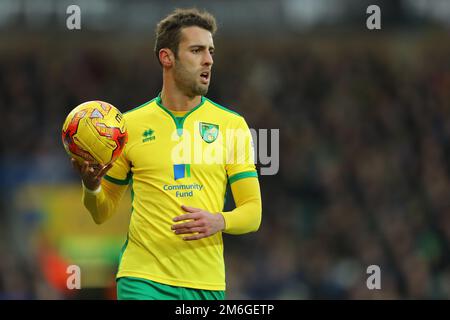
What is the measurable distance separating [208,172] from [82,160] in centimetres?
81

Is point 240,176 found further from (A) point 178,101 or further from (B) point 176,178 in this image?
(A) point 178,101

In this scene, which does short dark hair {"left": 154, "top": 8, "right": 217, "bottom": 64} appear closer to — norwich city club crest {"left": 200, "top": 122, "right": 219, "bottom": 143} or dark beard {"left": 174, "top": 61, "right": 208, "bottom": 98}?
dark beard {"left": 174, "top": 61, "right": 208, "bottom": 98}

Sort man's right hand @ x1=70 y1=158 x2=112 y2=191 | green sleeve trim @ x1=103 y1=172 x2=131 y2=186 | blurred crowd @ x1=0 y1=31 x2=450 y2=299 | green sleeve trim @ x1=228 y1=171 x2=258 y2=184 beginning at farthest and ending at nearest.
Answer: blurred crowd @ x1=0 y1=31 x2=450 y2=299
green sleeve trim @ x1=103 y1=172 x2=131 y2=186
green sleeve trim @ x1=228 y1=171 x2=258 y2=184
man's right hand @ x1=70 y1=158 x2=112 y2=191

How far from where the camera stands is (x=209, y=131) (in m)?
6.43

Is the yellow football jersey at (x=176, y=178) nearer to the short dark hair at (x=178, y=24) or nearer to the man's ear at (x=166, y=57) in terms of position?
the man's ear at (x=166, y=57)

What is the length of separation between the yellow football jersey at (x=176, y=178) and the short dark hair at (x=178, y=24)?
448 mm

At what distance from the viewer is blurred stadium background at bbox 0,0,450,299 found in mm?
14711

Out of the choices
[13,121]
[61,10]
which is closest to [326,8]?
[61,10]

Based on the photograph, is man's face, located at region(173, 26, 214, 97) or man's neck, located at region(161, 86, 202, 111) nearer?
man's face, located at region(173, 26, 214, 97)

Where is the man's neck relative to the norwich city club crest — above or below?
above

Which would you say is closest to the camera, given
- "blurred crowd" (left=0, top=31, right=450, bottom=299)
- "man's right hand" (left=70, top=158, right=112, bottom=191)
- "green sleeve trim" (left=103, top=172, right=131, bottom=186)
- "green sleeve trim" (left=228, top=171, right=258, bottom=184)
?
"man's right hand" (left=70, top=158, right=112, bottom=191)

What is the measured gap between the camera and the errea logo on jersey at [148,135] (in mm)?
6386

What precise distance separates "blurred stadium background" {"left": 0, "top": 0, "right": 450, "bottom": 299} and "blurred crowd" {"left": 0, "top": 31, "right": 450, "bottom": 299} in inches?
1.0

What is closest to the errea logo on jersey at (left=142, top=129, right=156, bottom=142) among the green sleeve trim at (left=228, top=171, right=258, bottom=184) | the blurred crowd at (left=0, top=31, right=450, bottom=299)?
the green sleeve trim at (left=228, top=171, right=258, bottom=184)
